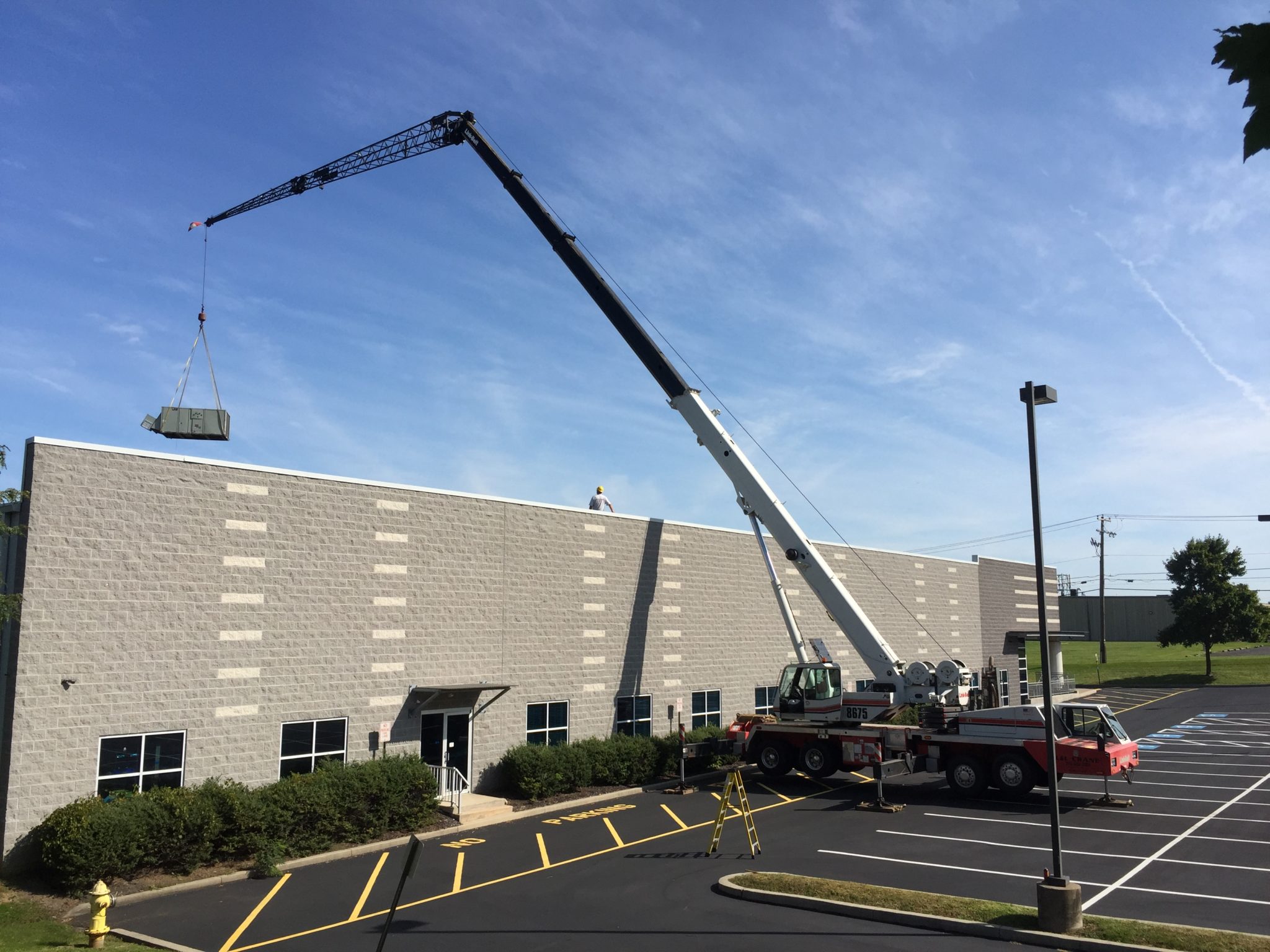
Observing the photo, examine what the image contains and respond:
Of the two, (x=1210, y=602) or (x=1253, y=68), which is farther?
(x=1210, y=602)

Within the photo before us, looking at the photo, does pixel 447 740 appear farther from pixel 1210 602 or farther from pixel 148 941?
pixel 1210 602

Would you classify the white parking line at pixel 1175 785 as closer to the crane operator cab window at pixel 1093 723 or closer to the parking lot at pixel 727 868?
the parking lot at pixel 727 868

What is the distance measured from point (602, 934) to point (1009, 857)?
8220mm

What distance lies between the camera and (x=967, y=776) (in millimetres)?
23422

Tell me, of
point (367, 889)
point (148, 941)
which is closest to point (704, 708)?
point (367, 889)

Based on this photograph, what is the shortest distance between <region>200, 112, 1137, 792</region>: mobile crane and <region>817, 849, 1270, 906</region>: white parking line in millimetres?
5452

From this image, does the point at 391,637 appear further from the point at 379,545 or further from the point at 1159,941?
the point at 1159,941

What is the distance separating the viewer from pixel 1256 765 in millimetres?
27484

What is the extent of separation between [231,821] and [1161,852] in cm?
1688

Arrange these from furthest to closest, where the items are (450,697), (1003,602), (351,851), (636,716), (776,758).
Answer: (1003,602)
(636,716)
(776,758)
(450,697)
(351,851)

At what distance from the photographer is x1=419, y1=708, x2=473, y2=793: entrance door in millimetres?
22547

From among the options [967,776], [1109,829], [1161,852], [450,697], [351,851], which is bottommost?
[351,851]

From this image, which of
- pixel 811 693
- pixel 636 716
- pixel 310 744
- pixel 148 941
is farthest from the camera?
pixel 636 716

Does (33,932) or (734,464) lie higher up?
(734,464)
